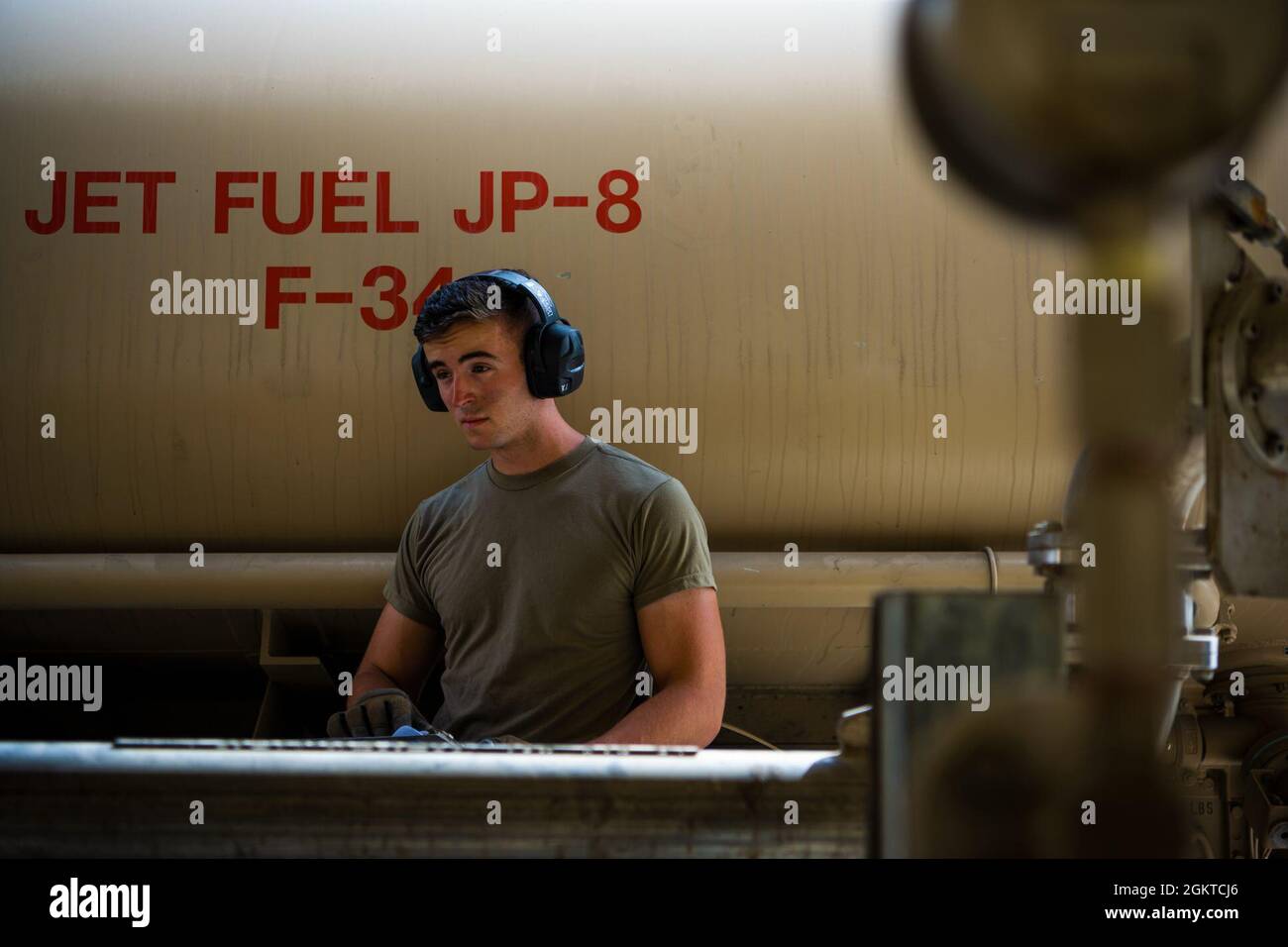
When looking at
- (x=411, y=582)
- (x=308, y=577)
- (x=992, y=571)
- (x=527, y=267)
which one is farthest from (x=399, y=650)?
(x=992, y=571)

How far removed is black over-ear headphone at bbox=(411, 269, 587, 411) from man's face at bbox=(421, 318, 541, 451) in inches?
1.2

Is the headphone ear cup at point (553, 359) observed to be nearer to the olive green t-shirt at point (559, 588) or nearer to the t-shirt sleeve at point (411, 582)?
the olive green t-shirt at point (559, 588)

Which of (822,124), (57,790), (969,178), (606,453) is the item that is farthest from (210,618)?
(969,178)

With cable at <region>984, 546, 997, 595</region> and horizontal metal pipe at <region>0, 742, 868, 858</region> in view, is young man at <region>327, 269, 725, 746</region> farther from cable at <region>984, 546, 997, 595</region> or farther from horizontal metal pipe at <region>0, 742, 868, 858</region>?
horizontal metal pipe at <region>0, 742, 868, 858</region>

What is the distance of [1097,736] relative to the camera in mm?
420

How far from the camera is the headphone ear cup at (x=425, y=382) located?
171cm

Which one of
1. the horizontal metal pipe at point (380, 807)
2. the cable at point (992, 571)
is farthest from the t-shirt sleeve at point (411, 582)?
the horizontal metal pipe at point (380, 807)

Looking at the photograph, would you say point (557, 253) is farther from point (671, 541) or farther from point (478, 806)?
point (478, 806)

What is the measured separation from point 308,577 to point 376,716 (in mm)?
381

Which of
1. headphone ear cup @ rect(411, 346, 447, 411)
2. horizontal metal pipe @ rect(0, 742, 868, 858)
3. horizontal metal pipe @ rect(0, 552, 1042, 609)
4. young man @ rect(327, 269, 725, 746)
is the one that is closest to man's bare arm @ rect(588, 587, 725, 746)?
young man @ rect(327, 269, 725, 746)

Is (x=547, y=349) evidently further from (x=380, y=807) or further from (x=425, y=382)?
(x=380, y=807)

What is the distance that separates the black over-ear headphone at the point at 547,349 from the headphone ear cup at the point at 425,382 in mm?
14

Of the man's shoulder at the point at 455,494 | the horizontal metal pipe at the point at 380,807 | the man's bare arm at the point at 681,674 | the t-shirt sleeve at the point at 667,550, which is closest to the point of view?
the horizontal metal pipe at the point at 380,807
